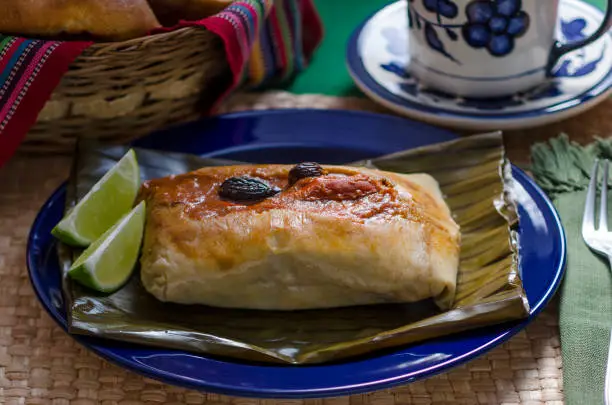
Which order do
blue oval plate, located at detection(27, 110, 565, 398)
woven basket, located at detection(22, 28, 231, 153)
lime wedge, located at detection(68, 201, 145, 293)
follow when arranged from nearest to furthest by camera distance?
blue oval plate, located at detection(27, 110, 565, 398), lime wedge, located at detection(68, 201, 145, 293), woven basket, located at detection(22, 28, 231, 153)

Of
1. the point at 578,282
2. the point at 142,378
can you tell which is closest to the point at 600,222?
the point at 578,282

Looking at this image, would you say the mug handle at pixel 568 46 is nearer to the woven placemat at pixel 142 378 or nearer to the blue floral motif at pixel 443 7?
the blue floral motif at pixel 443 7

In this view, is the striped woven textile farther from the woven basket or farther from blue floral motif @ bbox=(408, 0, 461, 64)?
blue floral motif @ bbox=(408, 0, 461, 64)

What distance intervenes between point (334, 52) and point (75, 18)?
871 mm

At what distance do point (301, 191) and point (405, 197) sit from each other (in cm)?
18

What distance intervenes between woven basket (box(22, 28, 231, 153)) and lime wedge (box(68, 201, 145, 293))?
344mm

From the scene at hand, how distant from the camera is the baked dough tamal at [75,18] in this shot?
156 cm

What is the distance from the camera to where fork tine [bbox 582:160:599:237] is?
4.96 ft

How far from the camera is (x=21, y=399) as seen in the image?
129cm

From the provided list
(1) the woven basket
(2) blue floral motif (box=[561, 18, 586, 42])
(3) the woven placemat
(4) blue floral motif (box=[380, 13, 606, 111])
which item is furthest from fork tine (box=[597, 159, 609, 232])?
(1) the woven basket

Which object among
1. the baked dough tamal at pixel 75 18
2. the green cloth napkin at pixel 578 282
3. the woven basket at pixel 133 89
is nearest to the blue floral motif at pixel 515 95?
the green cloth napkin at pixel 578 282

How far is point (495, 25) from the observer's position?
1.77 metres

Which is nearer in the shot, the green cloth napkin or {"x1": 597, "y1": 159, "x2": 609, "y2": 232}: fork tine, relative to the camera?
the green cloth napkin

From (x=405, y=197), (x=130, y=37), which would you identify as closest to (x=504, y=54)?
(x=405, y=197)
